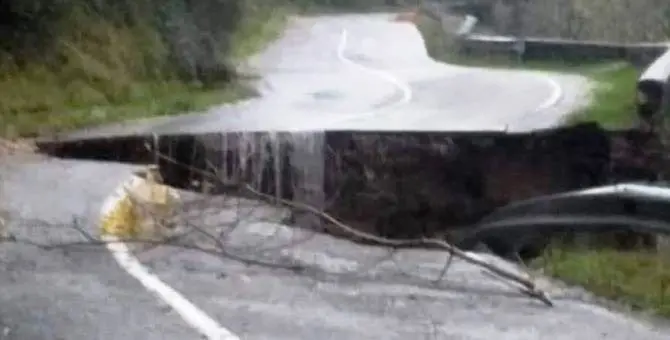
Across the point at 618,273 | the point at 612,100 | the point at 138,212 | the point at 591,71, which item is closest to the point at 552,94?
the point at 612,100

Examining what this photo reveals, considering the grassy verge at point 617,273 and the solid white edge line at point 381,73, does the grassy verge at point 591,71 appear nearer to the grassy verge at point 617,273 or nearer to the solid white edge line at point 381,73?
the solid white edge line at point 381,73

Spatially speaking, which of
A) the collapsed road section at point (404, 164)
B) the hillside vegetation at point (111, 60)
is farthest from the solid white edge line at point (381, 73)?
the collapsed road section at point (404, 164)

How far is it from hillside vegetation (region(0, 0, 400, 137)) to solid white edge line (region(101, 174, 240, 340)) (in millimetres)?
7019

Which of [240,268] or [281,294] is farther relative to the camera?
[240,268]

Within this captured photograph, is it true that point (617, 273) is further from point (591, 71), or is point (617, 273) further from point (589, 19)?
point (589, 19)

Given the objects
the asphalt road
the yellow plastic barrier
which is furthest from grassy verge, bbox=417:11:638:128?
the asphalt road

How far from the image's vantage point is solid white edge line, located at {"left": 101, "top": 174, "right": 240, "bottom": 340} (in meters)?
6.83

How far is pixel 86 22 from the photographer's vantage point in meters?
19.8

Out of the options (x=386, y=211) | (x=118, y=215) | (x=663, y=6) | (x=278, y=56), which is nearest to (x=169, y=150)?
(x=386, y=211)

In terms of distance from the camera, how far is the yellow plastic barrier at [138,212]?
983 cm

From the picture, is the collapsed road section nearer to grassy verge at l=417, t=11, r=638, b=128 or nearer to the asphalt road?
grassy verge at l=417, t=11, r=638, b=128

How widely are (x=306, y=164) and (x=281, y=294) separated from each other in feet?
26.3

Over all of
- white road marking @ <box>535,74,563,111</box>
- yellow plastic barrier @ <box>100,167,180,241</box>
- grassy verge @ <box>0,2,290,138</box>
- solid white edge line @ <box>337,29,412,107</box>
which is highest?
yellow plastic barrier @ <box>100,167,180,241</box>

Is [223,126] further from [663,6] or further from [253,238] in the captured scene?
[663,6]
